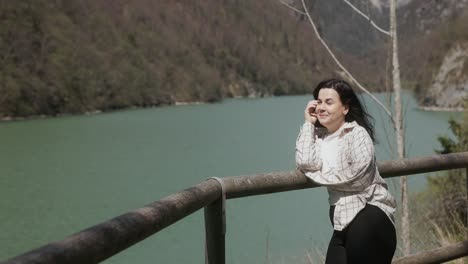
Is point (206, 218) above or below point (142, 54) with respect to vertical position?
above

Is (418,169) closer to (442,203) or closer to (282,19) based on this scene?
(442,203)

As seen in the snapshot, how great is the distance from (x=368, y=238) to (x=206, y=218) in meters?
0.57

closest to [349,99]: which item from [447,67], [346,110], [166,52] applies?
[346,110]

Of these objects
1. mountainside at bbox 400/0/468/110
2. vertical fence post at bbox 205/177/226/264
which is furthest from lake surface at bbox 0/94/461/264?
mountainside at bbox 400/0/468/110

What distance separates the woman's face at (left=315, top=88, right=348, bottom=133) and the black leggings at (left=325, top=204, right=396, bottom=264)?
308 mm

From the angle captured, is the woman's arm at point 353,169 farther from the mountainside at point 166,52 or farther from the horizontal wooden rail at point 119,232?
the mountainside at point 166,52

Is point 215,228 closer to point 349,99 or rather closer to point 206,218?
point 206,218

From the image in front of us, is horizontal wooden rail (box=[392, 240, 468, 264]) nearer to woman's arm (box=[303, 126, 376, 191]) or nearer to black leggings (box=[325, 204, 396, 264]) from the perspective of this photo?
black leggings (box=[325, 204, 396, 264])

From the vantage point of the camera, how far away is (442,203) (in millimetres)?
11070

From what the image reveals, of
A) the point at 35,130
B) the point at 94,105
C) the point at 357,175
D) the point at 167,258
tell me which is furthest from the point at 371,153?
the point at 94,105

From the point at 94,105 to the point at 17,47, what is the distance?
9911mm

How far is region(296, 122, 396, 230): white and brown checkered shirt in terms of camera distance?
7.07 ft

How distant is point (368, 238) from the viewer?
215 centimetres

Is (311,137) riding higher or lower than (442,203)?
higher
